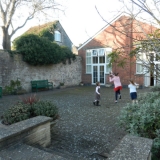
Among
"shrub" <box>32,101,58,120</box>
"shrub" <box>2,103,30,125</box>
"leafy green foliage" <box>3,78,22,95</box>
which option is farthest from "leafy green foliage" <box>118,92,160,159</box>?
"leafy green foliage" <box>3,78,22,95</box>

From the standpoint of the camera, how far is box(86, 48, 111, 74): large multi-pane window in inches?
677

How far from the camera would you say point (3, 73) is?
1203 centimetres

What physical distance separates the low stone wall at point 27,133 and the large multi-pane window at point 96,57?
1441cm

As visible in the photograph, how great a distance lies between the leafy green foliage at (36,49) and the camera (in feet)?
43.8

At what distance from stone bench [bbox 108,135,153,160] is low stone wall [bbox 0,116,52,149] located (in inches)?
61.4

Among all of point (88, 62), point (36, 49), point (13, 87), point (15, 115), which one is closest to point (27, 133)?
point (15, 115)

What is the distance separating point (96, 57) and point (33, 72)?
733cm

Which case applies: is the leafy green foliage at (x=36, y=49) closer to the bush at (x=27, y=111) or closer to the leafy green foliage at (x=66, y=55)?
the leafy green foliage at (x=66, y=55)

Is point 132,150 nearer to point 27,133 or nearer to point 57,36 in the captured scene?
point 27,133

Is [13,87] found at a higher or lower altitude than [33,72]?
lower

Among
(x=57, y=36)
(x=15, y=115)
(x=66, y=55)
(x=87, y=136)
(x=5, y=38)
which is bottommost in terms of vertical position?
(x=87, y=136)

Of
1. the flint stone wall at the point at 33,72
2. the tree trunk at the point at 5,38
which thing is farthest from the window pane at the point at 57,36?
the tree trunk at the point at 5,38

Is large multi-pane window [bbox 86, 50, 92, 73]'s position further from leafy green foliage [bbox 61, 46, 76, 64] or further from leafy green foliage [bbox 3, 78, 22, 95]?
leafy green foliage [bbox 3, 78, 22, 95]

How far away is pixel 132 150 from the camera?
1972mm
